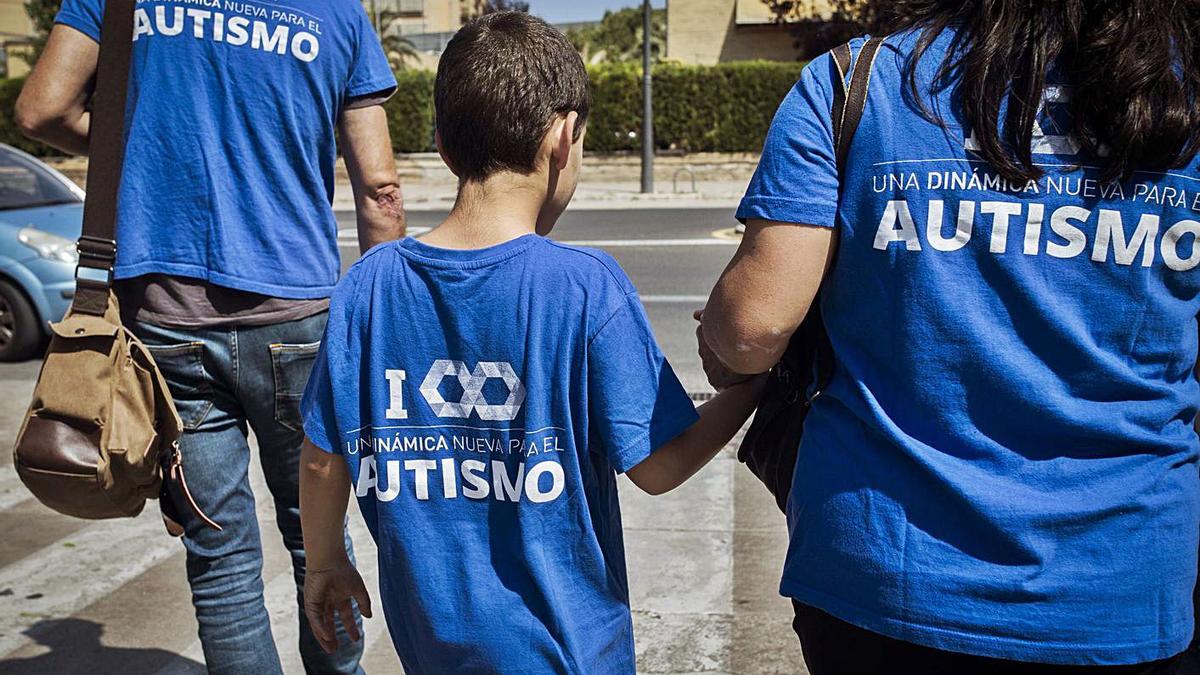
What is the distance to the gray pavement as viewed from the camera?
3.56 m

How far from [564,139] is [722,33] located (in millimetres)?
33690

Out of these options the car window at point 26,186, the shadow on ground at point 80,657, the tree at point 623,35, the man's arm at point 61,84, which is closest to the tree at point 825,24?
the tree at point 623,35

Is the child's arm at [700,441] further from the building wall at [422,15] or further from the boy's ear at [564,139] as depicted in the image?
the building wall at [422,15]

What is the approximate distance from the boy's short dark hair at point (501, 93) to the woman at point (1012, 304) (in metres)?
0.39

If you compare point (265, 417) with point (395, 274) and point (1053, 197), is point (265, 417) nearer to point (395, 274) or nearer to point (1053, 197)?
point (395, 274)

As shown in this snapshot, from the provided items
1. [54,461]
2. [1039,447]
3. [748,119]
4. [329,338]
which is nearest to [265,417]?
[54,461]

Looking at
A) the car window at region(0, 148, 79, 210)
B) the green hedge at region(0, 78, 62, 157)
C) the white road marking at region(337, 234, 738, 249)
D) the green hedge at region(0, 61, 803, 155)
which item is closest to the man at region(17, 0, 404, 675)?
the car window at region(0, 148, 79, 210)

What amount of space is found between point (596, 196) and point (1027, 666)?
72.0ft

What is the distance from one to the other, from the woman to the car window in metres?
8.26

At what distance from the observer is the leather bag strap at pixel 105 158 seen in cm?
243

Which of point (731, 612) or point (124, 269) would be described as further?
point (731, 612)

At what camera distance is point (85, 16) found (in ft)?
8.15

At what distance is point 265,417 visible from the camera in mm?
2561

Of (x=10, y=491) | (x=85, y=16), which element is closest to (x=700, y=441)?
(x=85, y=16)
